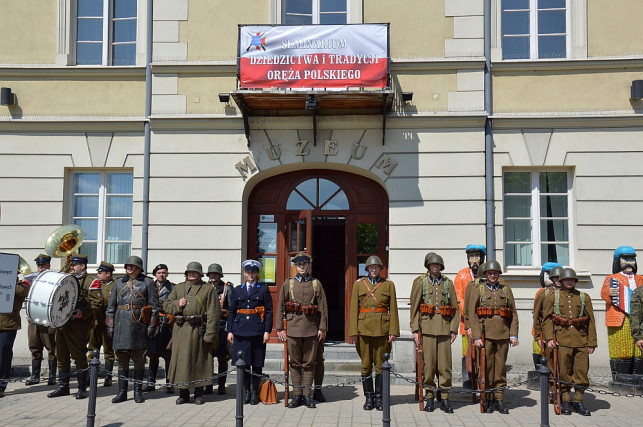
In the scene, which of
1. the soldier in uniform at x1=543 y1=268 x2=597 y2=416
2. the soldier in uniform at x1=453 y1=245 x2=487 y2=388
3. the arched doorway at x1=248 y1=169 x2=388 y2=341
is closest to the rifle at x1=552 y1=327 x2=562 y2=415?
the soldier in uniform at x1=543 y1=268 x2=597 y2=416

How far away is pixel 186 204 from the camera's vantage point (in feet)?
40.2

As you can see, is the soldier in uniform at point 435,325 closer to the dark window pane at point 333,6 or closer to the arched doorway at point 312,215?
the arched doorway at point 312,215

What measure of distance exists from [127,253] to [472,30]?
763 cm

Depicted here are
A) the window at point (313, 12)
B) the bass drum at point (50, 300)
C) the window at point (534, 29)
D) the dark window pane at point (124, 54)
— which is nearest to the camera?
the bass drum at point (50, 300)

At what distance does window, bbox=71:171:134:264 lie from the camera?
12.7m

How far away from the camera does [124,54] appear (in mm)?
12930

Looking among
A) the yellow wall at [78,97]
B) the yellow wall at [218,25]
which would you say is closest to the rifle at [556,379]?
the yellow wall at [218,25]

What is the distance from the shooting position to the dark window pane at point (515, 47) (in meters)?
12.5

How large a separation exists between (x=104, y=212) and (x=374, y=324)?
6369 millimetres

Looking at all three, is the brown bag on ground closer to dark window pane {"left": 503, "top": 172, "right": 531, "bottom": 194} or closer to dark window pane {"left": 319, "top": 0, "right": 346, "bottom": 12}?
dark window pane {"left": 503, "top": 172, "right": 531, "bottom": 194}

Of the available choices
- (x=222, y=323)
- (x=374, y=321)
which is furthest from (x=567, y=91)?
(x=222, y=323)

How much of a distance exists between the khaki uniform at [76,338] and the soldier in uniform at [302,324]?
9.27 ft

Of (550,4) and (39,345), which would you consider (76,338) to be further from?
(550,4)

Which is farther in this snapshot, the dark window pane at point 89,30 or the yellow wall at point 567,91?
the dark window pane at point 89,30
